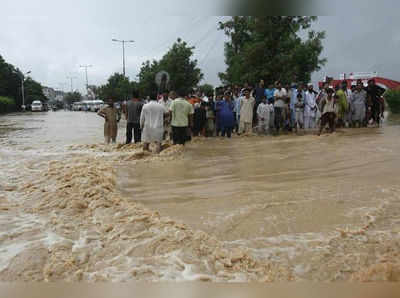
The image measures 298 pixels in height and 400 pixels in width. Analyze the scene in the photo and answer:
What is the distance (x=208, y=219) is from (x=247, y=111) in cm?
758

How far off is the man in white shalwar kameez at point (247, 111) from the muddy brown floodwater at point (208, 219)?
153 inches

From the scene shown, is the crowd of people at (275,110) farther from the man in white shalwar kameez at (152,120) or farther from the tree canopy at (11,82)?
the tree canopy at (11,82)

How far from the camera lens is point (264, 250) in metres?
3.14

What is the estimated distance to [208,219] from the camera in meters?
3.89

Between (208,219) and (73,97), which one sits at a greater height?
(73,97)

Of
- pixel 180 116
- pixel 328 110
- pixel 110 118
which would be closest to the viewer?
pixel 180 116

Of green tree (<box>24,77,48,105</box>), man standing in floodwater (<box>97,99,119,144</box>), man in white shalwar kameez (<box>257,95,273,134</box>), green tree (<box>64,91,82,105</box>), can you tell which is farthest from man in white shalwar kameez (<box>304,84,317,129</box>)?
green tree (<box>64,91,82,105</box>)

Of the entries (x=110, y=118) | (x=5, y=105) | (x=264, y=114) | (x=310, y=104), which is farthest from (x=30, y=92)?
(x=310, y=104)

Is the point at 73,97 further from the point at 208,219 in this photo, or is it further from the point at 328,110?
the point at 208,219

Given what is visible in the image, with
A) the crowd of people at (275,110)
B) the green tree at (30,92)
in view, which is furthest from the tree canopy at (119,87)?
the crowd of people at (275,110)

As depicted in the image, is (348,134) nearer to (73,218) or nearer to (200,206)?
(200,206)

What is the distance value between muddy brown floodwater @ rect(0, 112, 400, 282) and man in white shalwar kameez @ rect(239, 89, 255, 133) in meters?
3.89

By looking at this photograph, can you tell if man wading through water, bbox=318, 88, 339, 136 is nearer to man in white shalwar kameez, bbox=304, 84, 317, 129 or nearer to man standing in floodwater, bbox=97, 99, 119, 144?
man in white shalwar kameez, bbox=304, 84, 317, 129

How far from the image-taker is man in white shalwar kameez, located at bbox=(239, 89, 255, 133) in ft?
36.3
